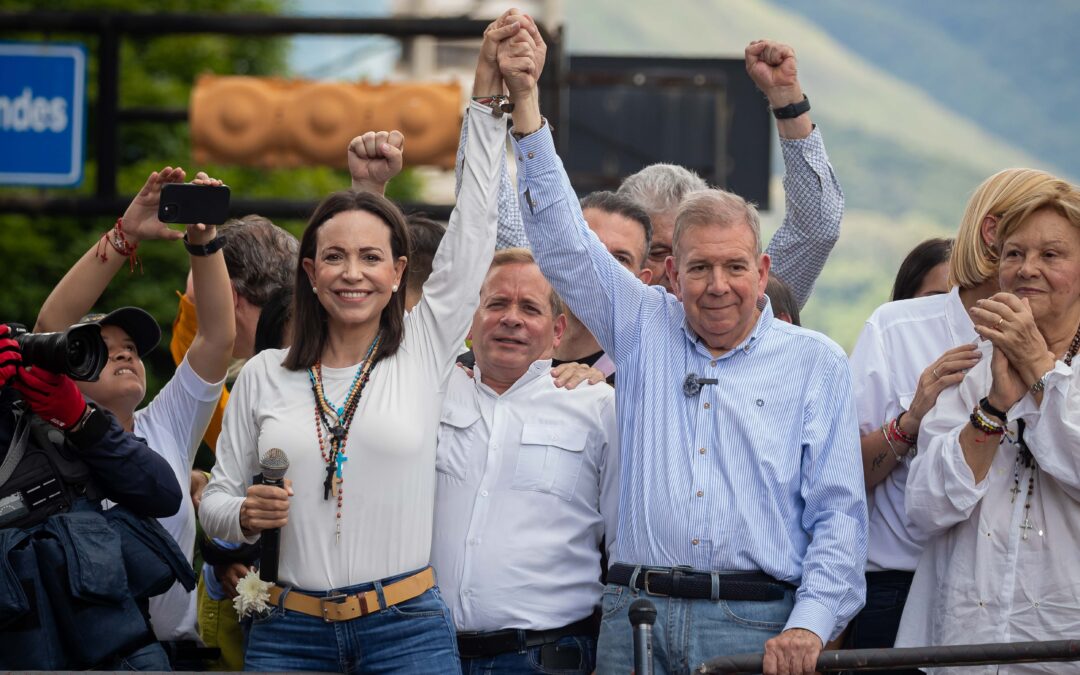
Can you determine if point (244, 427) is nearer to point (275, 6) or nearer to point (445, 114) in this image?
point (445, 114)

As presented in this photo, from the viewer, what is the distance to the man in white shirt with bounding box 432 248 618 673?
4.02 m

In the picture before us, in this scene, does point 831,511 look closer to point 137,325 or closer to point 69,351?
point 69,351

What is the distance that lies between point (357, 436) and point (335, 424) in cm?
7

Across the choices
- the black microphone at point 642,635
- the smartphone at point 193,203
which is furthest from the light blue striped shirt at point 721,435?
the smartphone at point 193,203

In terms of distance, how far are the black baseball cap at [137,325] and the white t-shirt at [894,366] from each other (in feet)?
7.05

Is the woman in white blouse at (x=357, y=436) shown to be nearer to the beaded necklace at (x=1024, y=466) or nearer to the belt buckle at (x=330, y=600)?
the belt buckle at (x=330, y=600)

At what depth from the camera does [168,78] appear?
77.7ft

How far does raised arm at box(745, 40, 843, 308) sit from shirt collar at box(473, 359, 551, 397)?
3.87ft

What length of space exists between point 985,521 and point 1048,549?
0.17 metres

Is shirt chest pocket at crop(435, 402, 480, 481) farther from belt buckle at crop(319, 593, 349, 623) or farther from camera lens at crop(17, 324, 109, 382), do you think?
camera lens at crop(17, 324, 109, 382)

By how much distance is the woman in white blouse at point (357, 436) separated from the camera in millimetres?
3748

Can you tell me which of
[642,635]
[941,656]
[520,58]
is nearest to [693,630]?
[642,635]

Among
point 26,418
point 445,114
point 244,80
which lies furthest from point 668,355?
point 244,80

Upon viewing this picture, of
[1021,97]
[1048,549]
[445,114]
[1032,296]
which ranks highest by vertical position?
[1021,97]
